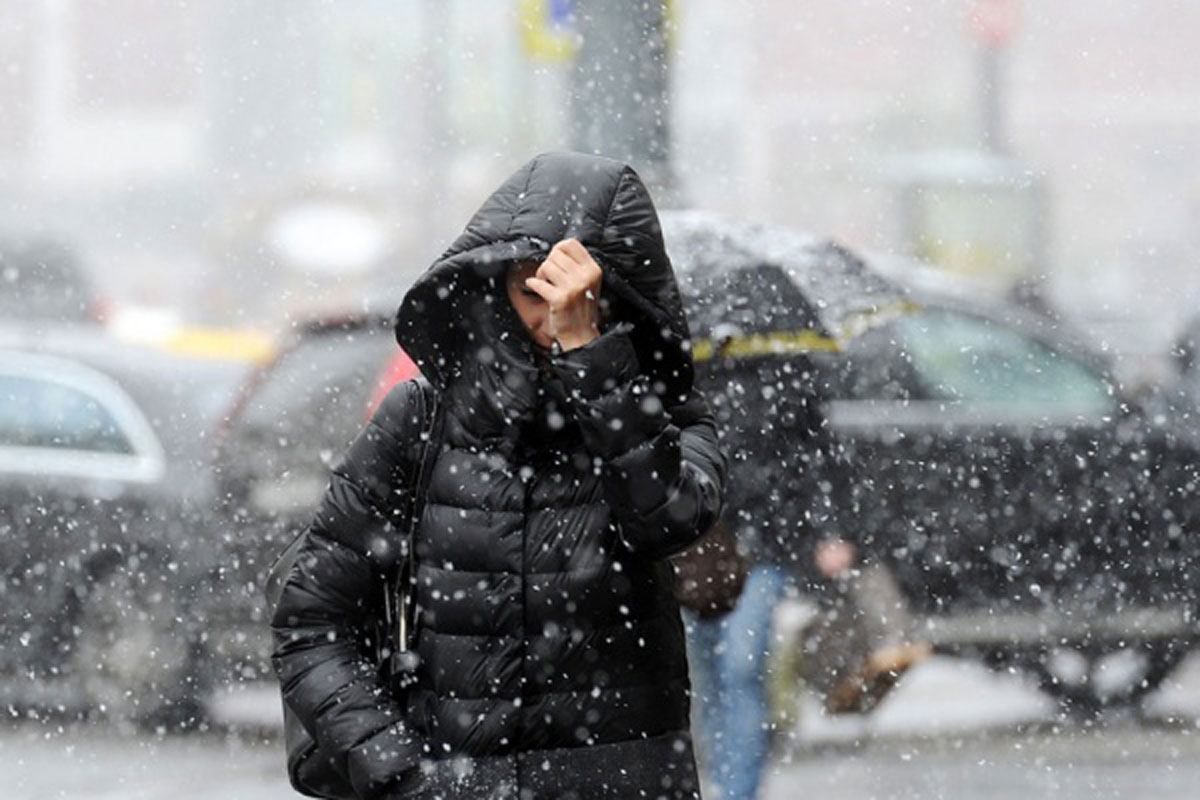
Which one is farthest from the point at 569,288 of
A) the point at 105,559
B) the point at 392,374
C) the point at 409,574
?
the point at 105,559

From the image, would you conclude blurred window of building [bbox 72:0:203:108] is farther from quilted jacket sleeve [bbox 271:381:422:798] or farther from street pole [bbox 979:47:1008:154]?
quilted jacket sleeve [bbox 271:381:422:798]

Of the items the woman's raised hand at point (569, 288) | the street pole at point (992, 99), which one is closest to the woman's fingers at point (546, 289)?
the woman's raised hand at point (569, 288)

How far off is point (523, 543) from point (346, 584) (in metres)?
0.28

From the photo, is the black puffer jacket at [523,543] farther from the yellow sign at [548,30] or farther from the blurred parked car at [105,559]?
the blurred parked car at [105,559]

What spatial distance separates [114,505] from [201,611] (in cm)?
48

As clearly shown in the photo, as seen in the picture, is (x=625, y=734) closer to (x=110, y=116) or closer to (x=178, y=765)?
(x=178, y=765)

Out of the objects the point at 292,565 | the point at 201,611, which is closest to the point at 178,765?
the point at 201,611

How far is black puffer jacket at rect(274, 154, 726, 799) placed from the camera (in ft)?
11.2

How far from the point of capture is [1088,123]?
4241cm

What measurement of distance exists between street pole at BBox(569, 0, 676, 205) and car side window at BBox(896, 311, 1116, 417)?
2.16 metres

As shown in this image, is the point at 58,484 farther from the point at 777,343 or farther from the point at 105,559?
the point at 777,343

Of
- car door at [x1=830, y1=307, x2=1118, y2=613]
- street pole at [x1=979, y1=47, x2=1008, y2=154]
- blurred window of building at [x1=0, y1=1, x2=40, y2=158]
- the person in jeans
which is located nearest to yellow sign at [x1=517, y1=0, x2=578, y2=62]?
car door at [x1=830, y1=307, x2=1118, y2=613]

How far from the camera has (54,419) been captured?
844 cm

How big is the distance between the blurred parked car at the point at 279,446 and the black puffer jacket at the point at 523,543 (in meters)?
4.42
